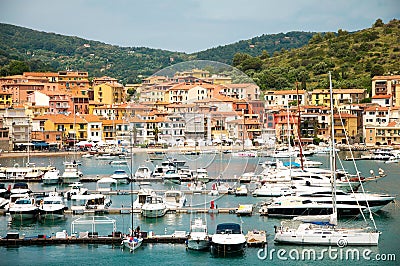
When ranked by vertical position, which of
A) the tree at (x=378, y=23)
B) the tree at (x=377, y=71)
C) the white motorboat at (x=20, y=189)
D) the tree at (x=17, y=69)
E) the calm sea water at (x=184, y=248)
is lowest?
the calm sea water at (x=184, y=248)

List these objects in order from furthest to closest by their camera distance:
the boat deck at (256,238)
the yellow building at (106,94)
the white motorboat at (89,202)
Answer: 1. the yellow building at (106,94)
2. the white motorboat at (89,202)
3. the boat deck at (256,238)

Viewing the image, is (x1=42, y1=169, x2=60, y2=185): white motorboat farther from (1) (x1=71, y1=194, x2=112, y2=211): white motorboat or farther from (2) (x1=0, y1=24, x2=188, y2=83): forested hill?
(2) (x1=0, y1=24, x2=188, y2=83): forested hill

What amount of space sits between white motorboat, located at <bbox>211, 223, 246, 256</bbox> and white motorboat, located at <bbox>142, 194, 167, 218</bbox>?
3453 millimetres

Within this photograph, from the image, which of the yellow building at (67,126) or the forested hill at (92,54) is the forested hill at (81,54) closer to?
the forested hill at (92,54)

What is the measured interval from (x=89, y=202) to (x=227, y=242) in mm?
5987

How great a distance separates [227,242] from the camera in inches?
571

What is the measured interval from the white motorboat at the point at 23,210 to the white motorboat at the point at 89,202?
1052mm

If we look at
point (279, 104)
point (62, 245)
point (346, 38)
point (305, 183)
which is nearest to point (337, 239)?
point (62, 245)

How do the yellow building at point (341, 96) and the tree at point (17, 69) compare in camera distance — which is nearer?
the yellow building at point (341, 96)

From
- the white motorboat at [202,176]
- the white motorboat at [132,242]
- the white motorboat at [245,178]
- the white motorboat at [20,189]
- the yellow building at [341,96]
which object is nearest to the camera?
the white motorboat at [132,242]

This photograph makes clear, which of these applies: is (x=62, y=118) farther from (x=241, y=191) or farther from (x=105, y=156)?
(x=241, y=191)

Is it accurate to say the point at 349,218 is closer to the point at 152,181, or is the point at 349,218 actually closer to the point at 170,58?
the point at 152,181

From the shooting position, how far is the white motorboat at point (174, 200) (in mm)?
18922

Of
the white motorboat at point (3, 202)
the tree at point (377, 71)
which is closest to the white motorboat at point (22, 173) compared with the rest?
the white motorboat at point (3, 202)
